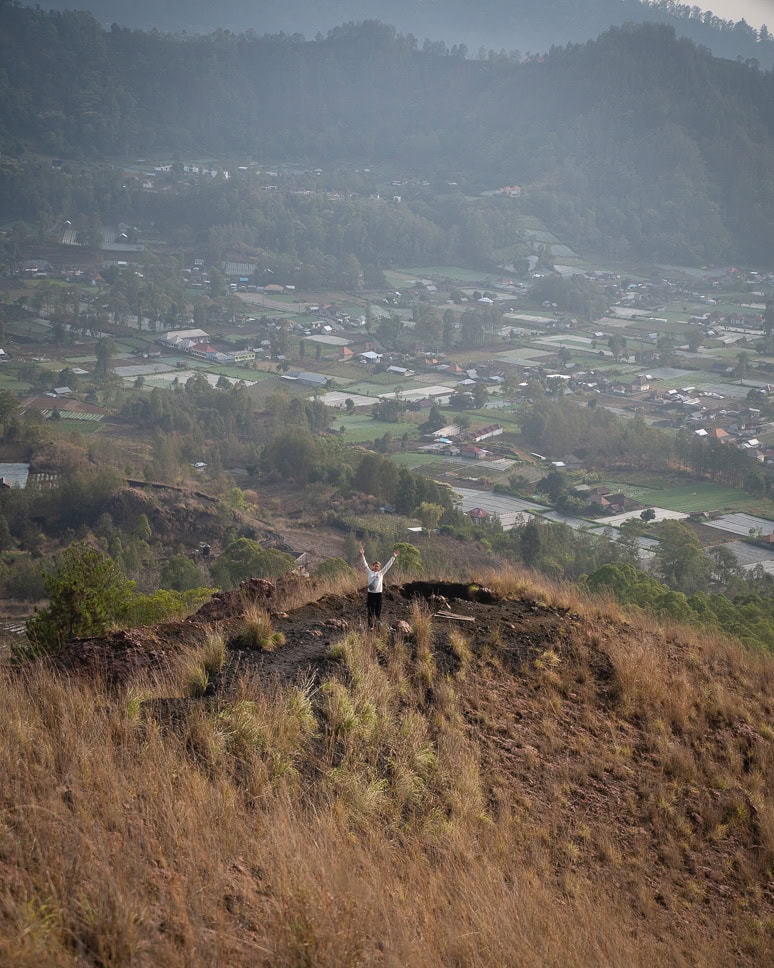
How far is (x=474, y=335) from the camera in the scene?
274 ft

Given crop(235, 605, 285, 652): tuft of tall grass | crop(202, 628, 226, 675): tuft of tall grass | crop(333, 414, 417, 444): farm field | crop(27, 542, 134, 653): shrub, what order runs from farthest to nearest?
crop(333, 414, 417, 444): farm field < crop(27, 542, 134, 653): shrub < crop(235, 605, 285, 652): tuft of tall grass < crop(202, 628, 226, 675): tuft of tall grass

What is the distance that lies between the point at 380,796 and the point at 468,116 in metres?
188

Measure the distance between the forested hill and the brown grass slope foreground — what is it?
133435 millimetres

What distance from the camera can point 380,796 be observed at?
5500mm

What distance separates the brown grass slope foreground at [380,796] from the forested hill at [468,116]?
133435 millimetres

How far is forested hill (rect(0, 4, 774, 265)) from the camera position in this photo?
143750 mm

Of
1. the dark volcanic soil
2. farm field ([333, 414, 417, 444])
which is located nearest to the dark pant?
the dark volcanic soil

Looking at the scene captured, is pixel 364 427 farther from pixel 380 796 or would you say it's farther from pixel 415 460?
pixel 380 796

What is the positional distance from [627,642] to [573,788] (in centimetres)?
329

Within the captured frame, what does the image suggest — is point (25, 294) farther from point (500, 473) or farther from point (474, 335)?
point (500, 473)

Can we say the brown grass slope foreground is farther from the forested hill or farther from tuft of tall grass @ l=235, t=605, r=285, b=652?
the forested hill

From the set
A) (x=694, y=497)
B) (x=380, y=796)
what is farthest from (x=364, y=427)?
(x=380, y=796)

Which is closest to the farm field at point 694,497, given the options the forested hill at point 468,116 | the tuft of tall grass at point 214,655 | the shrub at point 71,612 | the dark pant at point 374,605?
the dark pant at point 374,605

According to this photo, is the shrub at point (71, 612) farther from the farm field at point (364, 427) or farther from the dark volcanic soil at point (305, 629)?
the farm field at point (364, 427)
